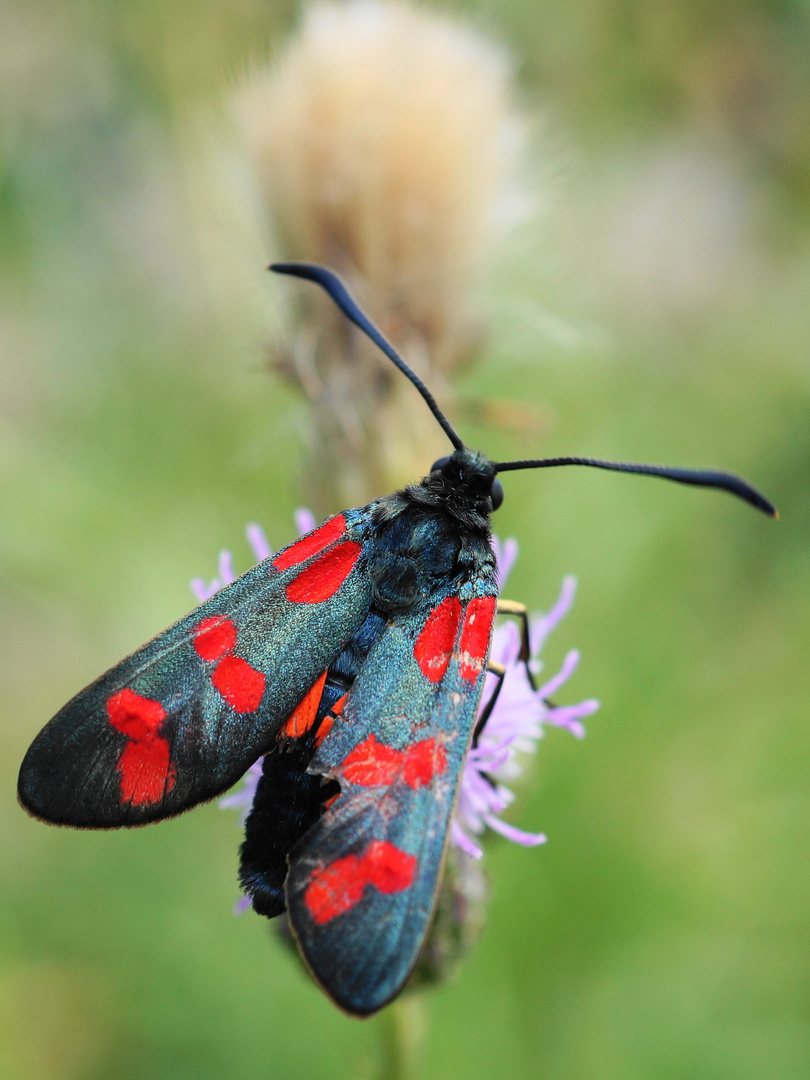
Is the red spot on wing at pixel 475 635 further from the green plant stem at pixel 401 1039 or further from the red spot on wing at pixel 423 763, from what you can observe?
the green plant stem at pixel 401 1039

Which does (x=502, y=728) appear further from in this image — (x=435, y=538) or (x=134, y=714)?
(x=134, y=714)

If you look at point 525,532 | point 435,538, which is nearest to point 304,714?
point 435,538

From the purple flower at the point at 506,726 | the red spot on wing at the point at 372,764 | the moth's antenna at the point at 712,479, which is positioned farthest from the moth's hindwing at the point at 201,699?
the moth's antenna at the point at 712,479

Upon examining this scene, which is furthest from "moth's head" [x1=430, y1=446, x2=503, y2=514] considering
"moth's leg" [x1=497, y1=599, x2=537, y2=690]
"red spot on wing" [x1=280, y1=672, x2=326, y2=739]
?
"red spot on wing" [x1=280, y1=672, x2=326, y2=739]

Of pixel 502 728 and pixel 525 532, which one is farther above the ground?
pixel 525 532

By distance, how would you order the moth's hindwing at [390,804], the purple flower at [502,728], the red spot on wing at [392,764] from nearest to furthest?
the moth's hindwing at [390,804] < the red spot on wing at [392,764] < the purple flower at [502,728]

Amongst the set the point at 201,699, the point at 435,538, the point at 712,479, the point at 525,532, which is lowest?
the point at 201,699

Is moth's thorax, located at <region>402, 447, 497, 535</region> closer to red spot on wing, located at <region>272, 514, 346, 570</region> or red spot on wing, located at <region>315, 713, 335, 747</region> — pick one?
red spot on wing, located at <region>272, 514, 346, 570</region>
